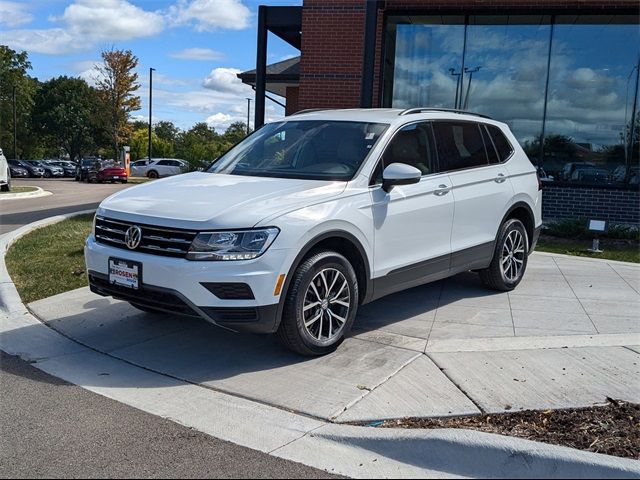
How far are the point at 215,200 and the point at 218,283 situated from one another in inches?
27.1

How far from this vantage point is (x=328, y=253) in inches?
183

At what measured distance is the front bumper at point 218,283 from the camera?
13.8 feet

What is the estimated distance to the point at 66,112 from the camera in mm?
70438

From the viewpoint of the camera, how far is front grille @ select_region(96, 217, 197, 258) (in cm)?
432

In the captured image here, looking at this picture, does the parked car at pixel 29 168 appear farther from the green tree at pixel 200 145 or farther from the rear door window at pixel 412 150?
the rear door window at pixel 412 150

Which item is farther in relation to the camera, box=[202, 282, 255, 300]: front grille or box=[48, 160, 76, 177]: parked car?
box=[48, 160, 76, 177]: parked car

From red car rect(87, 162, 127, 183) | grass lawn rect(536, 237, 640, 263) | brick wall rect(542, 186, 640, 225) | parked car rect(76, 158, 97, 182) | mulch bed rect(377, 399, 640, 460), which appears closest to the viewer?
mulch bed rect(377, 399, 640, 460)

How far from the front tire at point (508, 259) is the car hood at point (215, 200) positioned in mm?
2467

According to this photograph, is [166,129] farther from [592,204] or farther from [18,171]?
[592,204]

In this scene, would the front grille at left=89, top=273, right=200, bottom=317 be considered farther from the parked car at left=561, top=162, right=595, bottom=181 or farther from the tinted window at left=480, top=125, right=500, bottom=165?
the parked car at left=561, top=162, right=595, bottom=181

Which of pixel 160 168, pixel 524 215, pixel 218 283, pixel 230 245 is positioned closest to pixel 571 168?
pixel 524 215

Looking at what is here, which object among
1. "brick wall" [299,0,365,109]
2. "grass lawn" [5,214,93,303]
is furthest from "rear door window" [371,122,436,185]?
"brick wall" [299,0,365,109]

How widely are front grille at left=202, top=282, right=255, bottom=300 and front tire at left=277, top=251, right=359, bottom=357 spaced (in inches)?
13.5

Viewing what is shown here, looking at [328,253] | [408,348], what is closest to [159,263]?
[328,253]
